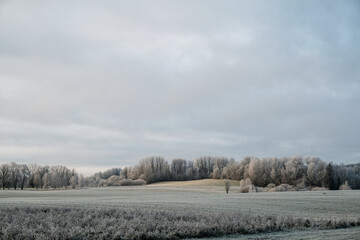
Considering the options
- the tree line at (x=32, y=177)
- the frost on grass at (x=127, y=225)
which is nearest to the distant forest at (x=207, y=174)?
the tree line at (x=32, y=177)

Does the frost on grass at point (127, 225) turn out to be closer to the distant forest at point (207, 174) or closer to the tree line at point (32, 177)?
the distant forest at point (207, 174)

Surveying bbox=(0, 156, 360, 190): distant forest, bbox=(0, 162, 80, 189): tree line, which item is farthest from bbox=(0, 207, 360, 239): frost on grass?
bbox=(0, 162, 80, 189): tree line

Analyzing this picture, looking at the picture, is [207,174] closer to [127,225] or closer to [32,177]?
[32,177]

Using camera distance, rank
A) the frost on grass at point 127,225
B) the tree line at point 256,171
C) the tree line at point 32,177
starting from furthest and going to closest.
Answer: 1. the tree line at point 32,177
2. the tree line at point 256,171
3. the frost on grass at point 127,225

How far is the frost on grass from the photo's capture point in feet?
59.1

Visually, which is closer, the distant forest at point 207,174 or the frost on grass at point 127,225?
the frost on grass at point 127,225

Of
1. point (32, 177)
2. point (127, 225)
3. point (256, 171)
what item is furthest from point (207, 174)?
point (127, 225)

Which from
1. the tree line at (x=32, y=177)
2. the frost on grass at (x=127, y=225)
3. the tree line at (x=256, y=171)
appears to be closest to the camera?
the frost on grass at (x=127, y=225)

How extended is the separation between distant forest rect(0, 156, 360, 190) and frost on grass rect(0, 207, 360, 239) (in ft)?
282

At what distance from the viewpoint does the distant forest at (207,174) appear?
11688 cm

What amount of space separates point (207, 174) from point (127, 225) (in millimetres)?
137634

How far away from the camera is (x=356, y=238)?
16.5 m

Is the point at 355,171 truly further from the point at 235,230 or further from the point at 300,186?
the point at 235,230

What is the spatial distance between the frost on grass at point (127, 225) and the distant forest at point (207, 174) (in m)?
85.9
